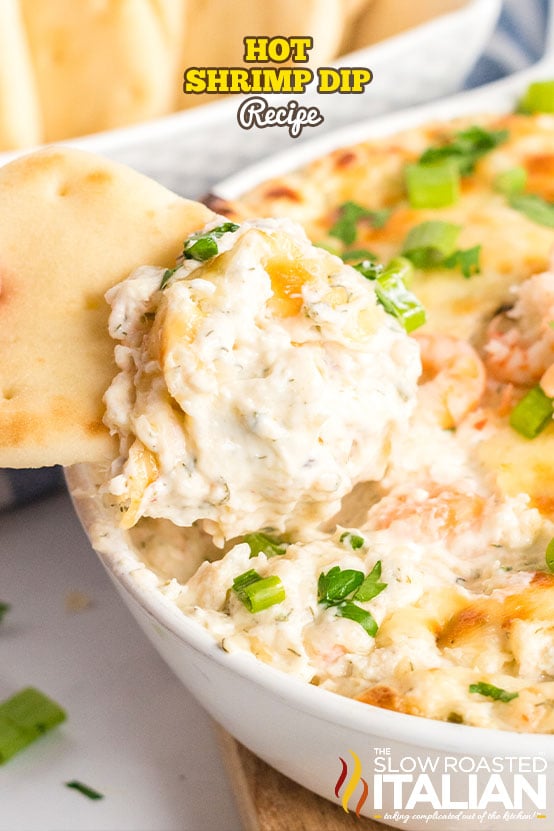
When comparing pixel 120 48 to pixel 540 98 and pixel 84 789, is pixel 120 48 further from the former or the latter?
pixel 84 789

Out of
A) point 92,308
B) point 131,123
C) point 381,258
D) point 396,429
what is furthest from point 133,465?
point 131,123

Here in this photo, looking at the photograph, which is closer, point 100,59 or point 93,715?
point 93,715

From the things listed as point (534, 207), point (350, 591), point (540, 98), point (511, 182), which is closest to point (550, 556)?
point (350, 591)

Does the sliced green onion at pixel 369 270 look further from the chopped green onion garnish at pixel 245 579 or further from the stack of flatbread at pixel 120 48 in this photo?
the stack of flatbread at pixel 120 48

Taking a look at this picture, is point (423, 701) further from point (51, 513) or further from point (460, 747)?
point (51, 513)

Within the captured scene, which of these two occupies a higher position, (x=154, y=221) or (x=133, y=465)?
(x=154, y=221)

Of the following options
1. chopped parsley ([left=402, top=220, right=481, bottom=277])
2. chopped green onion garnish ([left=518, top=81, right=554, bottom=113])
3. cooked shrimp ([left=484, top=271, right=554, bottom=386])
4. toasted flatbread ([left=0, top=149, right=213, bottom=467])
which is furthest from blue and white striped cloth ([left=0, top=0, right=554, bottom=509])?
toasted flatbread ([left=0, top=149, right=213, bottom=467])

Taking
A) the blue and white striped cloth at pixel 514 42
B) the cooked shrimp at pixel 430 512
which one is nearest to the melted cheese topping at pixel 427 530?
the cooked shrimp at pixel 430 512
